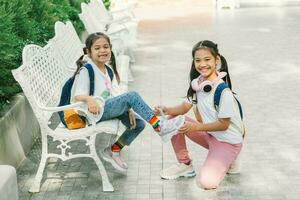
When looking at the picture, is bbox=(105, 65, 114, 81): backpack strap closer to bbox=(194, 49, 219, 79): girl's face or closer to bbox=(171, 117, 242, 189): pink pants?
bbox=(171, 117, 242, 189): pink pants

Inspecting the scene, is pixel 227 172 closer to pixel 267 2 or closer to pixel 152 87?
pixel 152 87

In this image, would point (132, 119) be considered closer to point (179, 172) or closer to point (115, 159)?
point (115, 159)

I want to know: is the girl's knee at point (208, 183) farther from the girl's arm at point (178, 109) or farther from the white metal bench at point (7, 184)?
the white metal bench at point (7, 184)

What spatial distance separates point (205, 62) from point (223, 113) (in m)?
0.44

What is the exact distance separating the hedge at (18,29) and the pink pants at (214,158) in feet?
5.87

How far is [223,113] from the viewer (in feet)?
15.2

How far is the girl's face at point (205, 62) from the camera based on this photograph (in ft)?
15.4

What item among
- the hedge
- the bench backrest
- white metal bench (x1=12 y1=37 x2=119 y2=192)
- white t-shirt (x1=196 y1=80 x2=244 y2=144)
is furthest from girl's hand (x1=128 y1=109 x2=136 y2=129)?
the hedge

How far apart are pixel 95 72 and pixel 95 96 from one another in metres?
0.36

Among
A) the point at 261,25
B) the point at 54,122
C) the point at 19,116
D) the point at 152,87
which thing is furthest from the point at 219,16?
the point at 19,116

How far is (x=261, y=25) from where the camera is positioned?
12828mm

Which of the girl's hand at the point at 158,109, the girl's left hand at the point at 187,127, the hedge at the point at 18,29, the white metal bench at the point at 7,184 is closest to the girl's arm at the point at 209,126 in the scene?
the girl's left hand at the point at 187,127

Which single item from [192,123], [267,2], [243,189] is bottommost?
[267,2]

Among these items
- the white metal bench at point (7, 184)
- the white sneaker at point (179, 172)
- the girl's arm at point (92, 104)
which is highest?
the girl's arm at point (92, 104)
